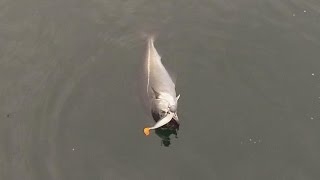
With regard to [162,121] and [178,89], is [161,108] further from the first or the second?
[178,89]

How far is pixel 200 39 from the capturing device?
586 inches

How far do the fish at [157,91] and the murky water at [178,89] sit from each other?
457mm

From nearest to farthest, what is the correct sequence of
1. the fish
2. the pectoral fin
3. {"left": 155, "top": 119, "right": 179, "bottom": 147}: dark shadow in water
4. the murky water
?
the pectoral fin
the murky water
the fish
{"left": 155, "top": 119, "right": 179, "bottom": 147}: dark shadow in water

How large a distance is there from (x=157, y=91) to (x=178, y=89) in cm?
92

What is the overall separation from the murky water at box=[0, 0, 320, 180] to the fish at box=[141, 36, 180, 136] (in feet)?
1.50

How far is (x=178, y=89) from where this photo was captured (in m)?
13.6

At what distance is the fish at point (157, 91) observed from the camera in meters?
12.4

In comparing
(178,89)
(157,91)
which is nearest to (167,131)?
(157,91)

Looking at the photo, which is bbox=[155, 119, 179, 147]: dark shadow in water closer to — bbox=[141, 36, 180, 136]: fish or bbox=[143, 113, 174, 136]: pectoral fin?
bbox=[141, 36, 180, 136]: fish

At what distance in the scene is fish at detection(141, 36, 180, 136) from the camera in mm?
12383

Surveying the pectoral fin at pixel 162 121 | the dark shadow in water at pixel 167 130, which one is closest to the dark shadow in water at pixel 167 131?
the dark shadow in water at pixel 167 130

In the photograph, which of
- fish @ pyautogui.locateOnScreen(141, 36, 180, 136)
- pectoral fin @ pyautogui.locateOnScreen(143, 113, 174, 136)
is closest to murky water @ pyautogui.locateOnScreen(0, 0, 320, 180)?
fish @ pyautogui.locateOnScreen(141, 36, 180, 136)

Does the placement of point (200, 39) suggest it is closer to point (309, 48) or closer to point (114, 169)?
point (309, 48)

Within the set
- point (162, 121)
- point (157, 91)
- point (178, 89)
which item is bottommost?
point (178, 89)
